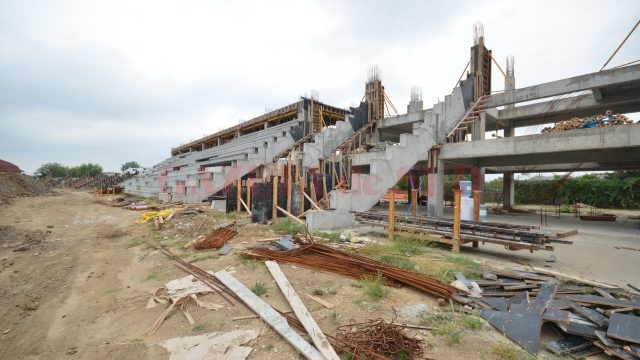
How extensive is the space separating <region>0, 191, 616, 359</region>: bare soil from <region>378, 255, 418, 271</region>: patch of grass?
243 millimetres

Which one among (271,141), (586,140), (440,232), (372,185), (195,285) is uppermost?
(271,141)

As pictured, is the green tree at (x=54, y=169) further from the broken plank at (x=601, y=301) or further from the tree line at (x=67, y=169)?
the broken plank at (x=601, y=301)


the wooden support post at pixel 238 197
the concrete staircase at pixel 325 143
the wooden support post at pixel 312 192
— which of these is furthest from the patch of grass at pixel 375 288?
the concrete staircase at pixel 325 143

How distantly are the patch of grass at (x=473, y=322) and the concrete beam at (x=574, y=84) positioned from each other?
11.8m

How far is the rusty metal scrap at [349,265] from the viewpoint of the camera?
453 centimetres

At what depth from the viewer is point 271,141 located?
59.3 ft

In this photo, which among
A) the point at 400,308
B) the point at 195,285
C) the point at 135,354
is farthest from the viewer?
the point at 195,285

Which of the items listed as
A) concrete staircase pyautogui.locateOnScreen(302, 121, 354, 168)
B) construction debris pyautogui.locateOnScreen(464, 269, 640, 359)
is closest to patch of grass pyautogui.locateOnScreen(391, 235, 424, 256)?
construction debris pyautogui.locateOnScreen(464, 269, 640, 359)

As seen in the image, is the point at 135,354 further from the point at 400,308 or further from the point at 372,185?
the point at 372,185

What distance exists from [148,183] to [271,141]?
15433mm

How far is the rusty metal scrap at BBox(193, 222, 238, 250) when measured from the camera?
748cm

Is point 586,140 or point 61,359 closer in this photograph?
point 61,359

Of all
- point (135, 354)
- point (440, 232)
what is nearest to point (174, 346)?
point (135, 354)

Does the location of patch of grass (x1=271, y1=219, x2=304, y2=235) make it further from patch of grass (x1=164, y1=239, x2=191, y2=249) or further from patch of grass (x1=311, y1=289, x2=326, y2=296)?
patch of grass (x1=311, y1=289, x2=326, y2=296)
